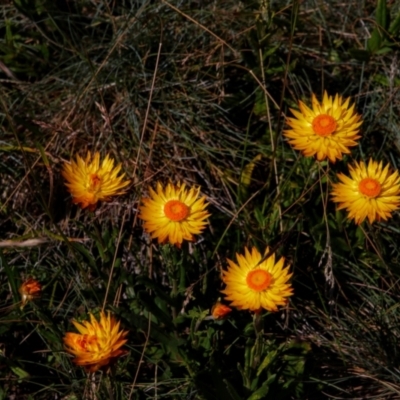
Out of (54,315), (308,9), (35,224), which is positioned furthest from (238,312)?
(308,9)

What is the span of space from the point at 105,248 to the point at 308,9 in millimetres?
1356

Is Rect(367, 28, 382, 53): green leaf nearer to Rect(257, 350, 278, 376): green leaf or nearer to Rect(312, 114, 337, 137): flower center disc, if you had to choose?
Rect(312, 114, 337, 137): flower center disc

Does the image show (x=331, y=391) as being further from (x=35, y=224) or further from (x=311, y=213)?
(x=35, y=224)

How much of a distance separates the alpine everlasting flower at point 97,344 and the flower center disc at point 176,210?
13.4 inches

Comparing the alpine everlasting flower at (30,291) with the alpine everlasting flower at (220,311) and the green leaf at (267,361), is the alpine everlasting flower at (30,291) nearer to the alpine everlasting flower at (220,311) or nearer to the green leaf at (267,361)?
the alpine everlasting flower at (220,311)

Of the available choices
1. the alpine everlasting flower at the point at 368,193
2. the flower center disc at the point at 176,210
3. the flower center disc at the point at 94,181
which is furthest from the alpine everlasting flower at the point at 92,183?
the alpine everlasting flower at the point at 368,193

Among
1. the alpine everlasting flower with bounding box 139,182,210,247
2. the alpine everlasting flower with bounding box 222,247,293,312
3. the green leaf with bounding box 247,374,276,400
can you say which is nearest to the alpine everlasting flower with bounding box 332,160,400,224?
the alpine everlasting flower with bounding box 222,247,293,312

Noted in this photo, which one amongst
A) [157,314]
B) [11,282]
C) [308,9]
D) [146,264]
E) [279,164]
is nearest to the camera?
[157,314]

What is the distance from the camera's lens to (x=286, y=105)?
9.69ft

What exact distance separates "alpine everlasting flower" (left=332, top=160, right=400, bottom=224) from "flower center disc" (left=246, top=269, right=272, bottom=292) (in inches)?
11.5

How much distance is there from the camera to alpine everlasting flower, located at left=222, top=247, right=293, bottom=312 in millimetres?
2133

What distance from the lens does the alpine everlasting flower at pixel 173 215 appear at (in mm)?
2217

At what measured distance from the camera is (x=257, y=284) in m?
2.16

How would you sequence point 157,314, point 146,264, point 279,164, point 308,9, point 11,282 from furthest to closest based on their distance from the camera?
1. point 308,9
2. point 279,164
3. point 146,264
4. point 11,282
5. point 157,314
